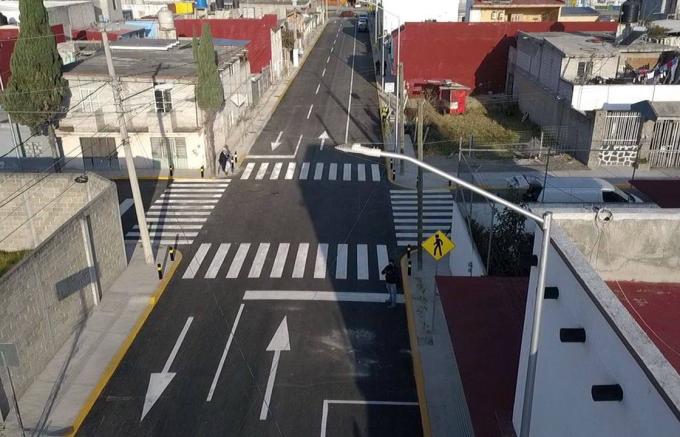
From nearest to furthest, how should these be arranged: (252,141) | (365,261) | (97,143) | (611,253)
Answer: (611,253) < (365,261) < (97,143) < (252,141)

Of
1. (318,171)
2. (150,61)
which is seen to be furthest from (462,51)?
(150,61)

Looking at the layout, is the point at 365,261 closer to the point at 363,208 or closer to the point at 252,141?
the point at 363,208

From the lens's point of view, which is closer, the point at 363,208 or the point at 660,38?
the point at 363,208

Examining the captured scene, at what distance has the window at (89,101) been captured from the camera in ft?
104

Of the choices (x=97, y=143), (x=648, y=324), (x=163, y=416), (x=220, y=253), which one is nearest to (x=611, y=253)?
(x=648, y=324)

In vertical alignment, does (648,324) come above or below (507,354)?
above

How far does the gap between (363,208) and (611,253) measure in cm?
1845

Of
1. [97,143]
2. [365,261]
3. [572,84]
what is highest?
[572,84]

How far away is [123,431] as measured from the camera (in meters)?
14.0

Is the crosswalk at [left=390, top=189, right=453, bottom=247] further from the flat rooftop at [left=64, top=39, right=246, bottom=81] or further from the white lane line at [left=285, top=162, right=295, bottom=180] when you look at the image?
the flat rooftop at [left=64, top=39, right=246, bottom=81]

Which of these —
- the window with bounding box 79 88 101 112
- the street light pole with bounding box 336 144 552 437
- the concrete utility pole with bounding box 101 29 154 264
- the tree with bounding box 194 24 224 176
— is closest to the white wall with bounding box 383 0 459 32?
the tree with bounding box 194 24 224 176

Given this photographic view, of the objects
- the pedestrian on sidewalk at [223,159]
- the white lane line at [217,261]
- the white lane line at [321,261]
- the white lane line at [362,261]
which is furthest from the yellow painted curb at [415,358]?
the pedestrian on sidewalk at [223,159]

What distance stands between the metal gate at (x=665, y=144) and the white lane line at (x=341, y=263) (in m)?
19.4

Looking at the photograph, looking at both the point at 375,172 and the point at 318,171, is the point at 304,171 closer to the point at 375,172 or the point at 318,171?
the point at 318,171
